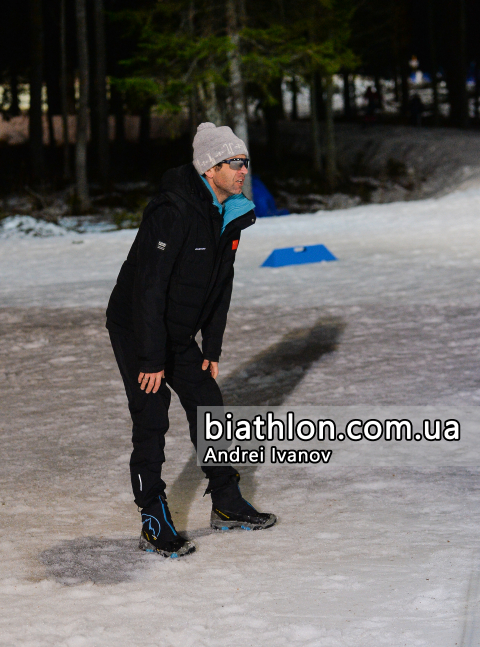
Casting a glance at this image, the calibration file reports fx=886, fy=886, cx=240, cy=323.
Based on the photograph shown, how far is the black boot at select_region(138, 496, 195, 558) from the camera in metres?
4.12

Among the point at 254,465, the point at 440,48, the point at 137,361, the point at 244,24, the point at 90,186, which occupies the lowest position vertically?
the point at 254,465

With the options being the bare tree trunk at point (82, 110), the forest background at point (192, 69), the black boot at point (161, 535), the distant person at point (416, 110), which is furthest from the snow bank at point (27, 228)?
the distant person at point (416, 110)

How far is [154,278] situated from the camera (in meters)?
3.87

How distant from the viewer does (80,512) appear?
480 centimetres

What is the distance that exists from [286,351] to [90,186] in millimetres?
23795

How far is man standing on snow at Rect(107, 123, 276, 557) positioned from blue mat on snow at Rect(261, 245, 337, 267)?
9.04 meters

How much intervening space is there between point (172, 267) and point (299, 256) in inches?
387

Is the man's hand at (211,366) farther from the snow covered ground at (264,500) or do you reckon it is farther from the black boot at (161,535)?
the snow covered ground at (264,500)

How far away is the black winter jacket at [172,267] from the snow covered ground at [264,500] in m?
1.03

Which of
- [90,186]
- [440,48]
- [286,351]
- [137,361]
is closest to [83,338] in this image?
[286,351]

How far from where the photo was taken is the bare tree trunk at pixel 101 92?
98.4ft

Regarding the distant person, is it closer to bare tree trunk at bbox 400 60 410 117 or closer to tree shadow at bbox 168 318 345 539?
bare tree trunk at bbox 400 60 410 117

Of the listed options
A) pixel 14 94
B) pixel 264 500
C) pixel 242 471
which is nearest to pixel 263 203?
pixel 242 471

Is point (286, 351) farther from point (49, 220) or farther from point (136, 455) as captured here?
point (49, 220)
